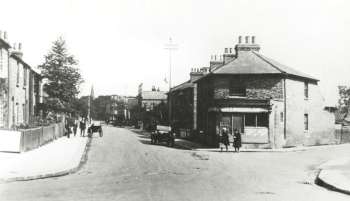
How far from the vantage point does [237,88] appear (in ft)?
112

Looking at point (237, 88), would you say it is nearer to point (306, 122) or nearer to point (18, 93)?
point (306, 122)

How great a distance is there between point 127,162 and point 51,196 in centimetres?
998

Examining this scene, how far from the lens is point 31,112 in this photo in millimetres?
40406

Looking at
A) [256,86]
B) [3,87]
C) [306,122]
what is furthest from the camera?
[306,122]

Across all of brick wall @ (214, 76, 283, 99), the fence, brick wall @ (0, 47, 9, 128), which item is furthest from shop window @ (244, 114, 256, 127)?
brick wall @ (0, 47, 9, 128)

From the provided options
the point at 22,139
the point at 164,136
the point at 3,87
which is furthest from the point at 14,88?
the point at 164,136

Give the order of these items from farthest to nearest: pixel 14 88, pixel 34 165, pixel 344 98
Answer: pixel 344 98 → pixel 14 88 → pixel 34 165

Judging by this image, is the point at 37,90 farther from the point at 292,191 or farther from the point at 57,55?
the point at 292,191

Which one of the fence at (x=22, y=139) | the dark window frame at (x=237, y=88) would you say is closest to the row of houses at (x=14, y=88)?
the fence at (x=22, y=139)

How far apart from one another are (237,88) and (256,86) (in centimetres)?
139

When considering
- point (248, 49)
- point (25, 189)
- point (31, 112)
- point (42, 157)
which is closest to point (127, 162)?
point (42, 157)

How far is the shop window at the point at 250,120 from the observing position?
109 ft

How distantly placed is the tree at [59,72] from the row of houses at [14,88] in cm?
207

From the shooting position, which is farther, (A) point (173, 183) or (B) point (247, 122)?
(B) point (247, 122)
